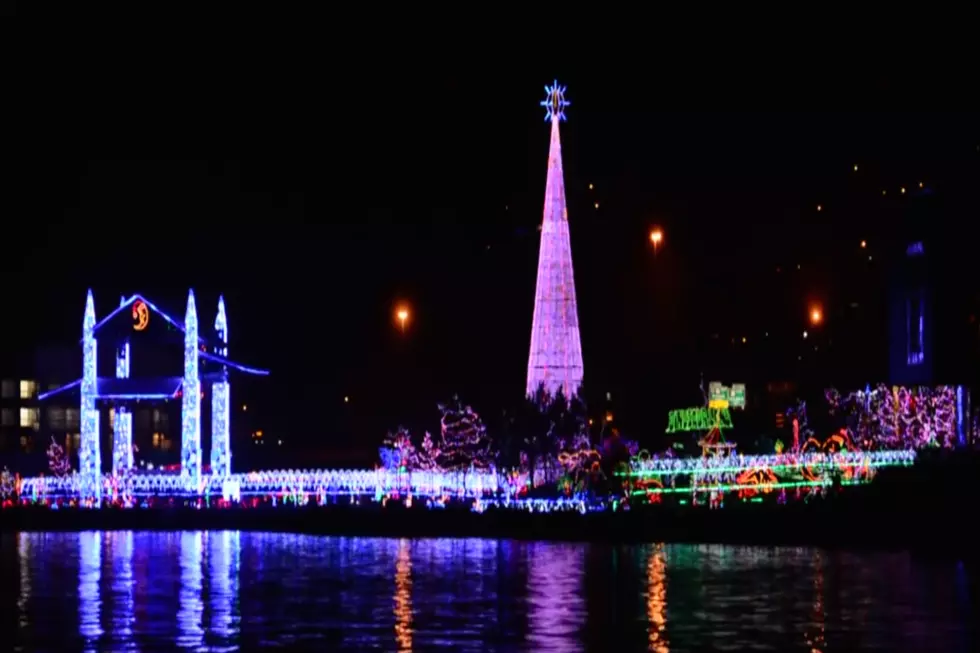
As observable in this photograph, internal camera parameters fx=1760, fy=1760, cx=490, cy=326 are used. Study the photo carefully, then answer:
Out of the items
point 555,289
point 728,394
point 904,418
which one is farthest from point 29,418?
point 555,289

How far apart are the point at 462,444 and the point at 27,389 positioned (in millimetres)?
43046

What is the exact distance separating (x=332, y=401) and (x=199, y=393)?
32.8 m

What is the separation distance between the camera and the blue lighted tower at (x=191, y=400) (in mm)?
46969

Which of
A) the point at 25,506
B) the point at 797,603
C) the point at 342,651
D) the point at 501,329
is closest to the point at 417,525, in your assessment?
the point at 25,506

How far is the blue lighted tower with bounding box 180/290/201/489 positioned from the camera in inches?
1849

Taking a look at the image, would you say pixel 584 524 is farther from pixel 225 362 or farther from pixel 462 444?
pixel 225 362

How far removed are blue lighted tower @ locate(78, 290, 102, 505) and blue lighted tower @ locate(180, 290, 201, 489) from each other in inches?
96.0

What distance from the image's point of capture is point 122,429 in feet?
168

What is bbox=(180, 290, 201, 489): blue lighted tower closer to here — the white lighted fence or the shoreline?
the white lighted fence

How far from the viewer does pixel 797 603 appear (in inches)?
956

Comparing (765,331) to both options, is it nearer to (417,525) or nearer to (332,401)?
(332,401)

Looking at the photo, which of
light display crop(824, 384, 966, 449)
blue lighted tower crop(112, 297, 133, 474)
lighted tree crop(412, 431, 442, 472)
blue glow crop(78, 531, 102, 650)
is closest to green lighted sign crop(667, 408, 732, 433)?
light display crop(824, 384, 966, 449)

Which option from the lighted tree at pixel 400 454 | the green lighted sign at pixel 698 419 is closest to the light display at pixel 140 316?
the lighted tree at pixel 400 454

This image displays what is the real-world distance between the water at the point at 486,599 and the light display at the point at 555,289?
35.9ft
